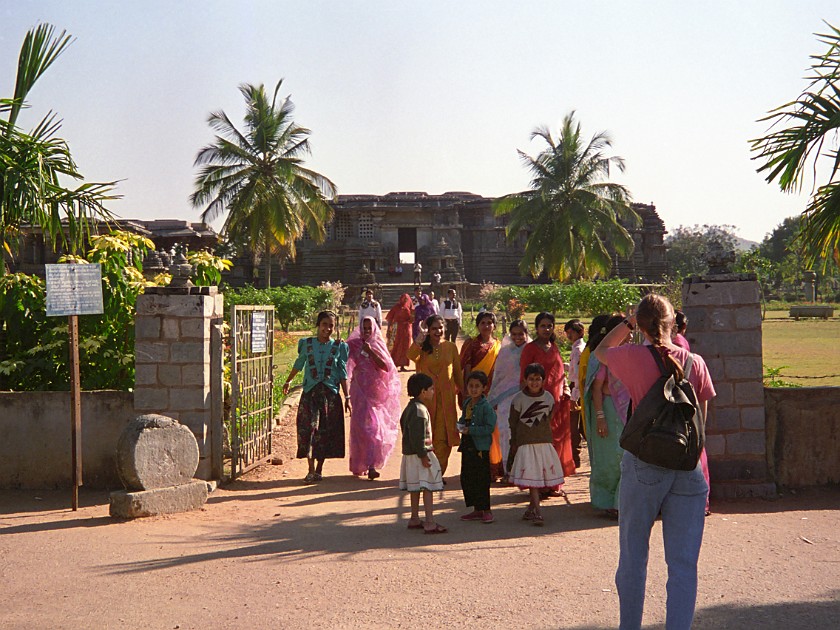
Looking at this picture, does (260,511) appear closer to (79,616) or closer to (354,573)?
(354,573)

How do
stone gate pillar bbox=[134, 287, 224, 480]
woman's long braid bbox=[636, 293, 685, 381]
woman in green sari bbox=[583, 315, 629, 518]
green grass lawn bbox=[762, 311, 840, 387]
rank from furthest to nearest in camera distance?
green grass lawn bbox=[762, 311, 840, 387] → stone gate pillar bbox=[134, 287, 224, 480] → woman in green sari bbox=[583, 315, 629, 518] → woman's long braid bbox=[636, 293, 685, 381]

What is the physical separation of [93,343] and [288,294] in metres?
20.1

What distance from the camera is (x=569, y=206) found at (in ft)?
112

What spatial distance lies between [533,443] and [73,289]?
3941mm

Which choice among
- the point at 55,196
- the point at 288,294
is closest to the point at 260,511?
the point at 55,196

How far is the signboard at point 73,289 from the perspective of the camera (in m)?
7.13

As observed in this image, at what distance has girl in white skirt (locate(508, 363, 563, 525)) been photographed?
→ 21.2 feet

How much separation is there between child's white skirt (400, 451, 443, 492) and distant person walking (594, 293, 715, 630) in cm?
250

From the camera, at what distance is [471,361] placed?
8.13 m

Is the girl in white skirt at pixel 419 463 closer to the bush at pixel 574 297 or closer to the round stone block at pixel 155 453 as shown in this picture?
the round stone block at pixel 155 453

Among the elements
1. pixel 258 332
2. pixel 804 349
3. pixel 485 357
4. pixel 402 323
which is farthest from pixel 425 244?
pixel 485 357

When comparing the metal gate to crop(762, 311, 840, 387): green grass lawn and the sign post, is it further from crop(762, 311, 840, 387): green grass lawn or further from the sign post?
crop(762, 311, 840, 387): green grass lawn

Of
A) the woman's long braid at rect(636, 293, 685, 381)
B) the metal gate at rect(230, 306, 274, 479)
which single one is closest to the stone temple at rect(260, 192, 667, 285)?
the metal gate at rect(230, 306, 274, 479)

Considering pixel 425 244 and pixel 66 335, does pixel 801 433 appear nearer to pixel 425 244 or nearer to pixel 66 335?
pixel 66 335
